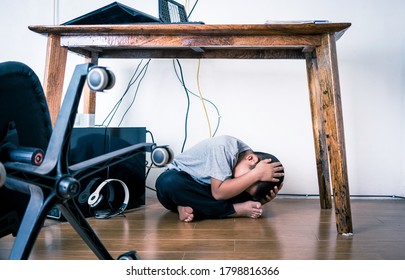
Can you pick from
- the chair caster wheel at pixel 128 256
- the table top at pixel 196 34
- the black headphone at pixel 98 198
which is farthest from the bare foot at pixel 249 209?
the chair caster wheel at pixel 128 256

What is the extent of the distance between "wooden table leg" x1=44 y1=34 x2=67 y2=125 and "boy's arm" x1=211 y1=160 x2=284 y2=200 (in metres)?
0.55

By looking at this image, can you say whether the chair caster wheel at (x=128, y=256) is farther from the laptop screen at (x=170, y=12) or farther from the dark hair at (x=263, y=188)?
the laptop screen at (x=170, y=12)

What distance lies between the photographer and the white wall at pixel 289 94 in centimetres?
181

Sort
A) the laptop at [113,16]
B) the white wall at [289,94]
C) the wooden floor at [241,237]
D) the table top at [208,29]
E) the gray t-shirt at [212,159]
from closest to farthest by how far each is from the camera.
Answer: the wooden floor at [241,237] → the table top at [208,29] → the laptop at [113,16] → the gray t-shirt at [212,159] → the white wall at [289,94]

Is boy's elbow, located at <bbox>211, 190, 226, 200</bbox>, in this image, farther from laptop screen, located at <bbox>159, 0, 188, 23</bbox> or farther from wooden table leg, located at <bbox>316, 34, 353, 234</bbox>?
laptop screen, located at <bbox>159, 0, 188, 23</bbox>

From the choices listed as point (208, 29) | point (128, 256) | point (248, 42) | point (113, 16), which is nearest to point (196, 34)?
point (208, 29)

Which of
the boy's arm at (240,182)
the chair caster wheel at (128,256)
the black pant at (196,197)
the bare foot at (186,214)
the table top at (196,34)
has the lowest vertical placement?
the bare foot at (186,214)

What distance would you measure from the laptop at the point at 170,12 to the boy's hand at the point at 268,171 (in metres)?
0.58

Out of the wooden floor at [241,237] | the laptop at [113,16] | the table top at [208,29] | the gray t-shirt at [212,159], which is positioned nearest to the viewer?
the wooden floor at [241,237]

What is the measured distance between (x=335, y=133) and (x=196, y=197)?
1.68 feet

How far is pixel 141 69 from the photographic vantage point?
1.90m

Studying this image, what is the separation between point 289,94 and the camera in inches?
72.7
